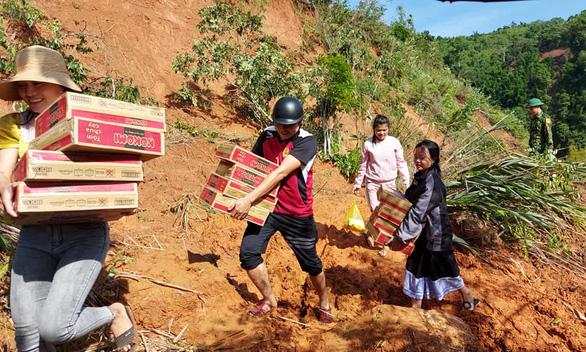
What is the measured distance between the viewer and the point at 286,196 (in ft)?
10.8

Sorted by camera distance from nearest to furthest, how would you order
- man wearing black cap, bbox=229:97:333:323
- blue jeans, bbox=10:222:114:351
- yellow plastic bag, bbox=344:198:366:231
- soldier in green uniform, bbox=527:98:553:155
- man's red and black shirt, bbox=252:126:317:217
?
blue jeans, bbox=10:222:114:351 → man wearing black cap, bbox=229:97:333:323 → man's red and black shirt, bbox=252:126:317:217 → yellow plastic bag, bbox=344:198:366:231 → soldier in green uniform, bbox=527:98:553:155

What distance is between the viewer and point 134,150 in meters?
2.28

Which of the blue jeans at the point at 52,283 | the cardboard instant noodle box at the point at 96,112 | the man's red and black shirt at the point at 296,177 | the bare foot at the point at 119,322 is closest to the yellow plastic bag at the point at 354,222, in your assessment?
the man's red and black shirt at the point at 296,177

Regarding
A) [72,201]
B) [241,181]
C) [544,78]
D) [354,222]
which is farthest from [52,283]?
[544,78]

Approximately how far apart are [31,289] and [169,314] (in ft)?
4.41

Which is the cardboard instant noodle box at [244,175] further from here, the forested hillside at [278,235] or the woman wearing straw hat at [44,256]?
the forested hillside at [278,235]

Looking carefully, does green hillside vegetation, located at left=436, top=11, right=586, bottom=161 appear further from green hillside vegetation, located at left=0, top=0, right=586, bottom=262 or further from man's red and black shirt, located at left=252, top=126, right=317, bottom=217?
man's red and black shirt, located at left=252, top=126, right=317, bottom=217

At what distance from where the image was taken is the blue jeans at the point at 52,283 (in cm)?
214

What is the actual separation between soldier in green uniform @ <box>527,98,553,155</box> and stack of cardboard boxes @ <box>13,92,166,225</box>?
7186mm

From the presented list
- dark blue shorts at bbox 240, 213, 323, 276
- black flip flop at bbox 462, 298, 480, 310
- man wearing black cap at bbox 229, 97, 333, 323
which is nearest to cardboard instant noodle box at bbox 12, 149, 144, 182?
man wearing black cap at bbox 229, 97, 333, 323

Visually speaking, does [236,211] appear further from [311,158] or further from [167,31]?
[167,31]

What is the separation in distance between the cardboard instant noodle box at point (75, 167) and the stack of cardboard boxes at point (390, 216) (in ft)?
7.54

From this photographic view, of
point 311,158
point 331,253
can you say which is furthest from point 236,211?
point 331,253

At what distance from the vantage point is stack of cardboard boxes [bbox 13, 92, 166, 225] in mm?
2006
